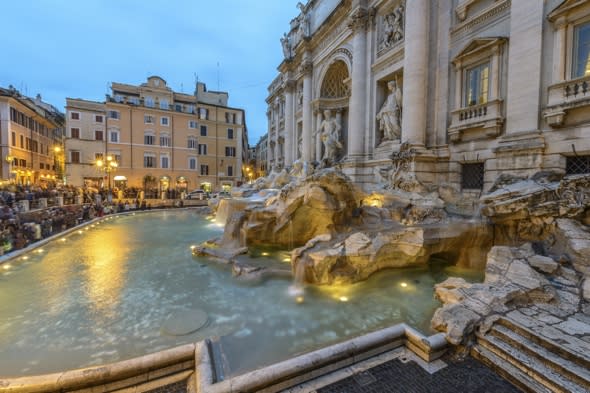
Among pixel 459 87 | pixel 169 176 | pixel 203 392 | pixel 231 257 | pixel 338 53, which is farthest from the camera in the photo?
pixel 169 176

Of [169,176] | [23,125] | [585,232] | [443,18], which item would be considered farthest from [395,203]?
[23,125]

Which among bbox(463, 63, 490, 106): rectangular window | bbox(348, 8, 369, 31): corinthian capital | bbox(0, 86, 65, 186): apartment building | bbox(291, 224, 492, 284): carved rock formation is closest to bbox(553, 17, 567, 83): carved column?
bbox(463, 63, 490, 106): rectangular window

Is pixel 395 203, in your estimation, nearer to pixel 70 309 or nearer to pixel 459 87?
pixel 459 87

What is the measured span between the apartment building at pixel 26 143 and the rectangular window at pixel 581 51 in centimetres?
3334

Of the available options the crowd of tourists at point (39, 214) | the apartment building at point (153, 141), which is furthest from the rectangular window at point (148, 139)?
the crowd of tourists at point (39, 214)

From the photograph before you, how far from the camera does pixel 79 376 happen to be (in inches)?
98.7

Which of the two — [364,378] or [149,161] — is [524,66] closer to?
[364,378]

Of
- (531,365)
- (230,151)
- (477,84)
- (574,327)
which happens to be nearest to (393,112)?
(477,84)

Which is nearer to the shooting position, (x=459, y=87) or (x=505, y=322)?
(x=505, y=322)

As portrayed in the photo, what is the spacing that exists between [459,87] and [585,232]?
6.72 meters

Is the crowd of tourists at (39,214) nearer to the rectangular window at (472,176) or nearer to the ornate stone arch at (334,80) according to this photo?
the rectangular window at (472,176)

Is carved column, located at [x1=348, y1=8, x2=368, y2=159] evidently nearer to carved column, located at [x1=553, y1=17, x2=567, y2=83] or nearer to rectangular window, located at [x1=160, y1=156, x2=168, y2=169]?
carved column, located at [x1=553, y1=17, x2=567, y2=83]

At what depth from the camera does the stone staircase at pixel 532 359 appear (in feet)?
8.23

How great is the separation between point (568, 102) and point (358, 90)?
8661mm
